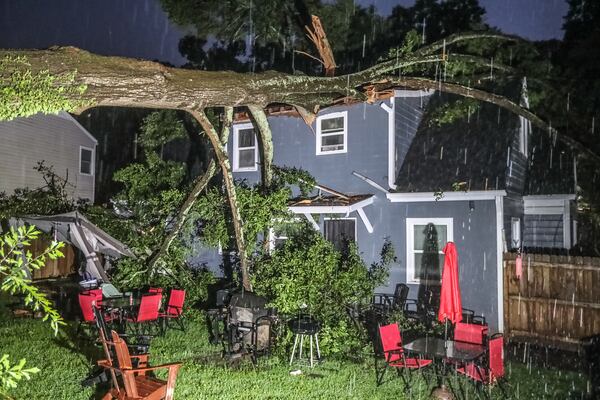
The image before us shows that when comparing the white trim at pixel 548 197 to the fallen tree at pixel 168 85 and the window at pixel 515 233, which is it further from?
the fallen tree at pixel 168 85

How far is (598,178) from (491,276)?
1046 centimetres

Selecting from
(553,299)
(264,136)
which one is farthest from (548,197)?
(264,136)

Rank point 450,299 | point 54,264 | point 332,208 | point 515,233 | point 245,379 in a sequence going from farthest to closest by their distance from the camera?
1. point 54,264
2. point 515,233
3. point 332,208
4. point 450,299
5. point 245,379

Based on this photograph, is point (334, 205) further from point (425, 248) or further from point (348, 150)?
point (425, 248)

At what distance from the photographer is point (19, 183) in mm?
20625

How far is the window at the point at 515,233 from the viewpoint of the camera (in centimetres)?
1315

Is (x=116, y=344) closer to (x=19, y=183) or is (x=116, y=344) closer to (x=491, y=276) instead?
(x=491, y=276)

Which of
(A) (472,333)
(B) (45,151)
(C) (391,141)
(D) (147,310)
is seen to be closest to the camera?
(A) (472,333)

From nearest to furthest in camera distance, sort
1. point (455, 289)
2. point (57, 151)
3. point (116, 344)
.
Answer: point (116, 344) < point (455, 289) < point (57, 151)

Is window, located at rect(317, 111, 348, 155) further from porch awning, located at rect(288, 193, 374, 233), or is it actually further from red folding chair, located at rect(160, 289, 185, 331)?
red folding chair, located at rect(160, 289, 185, 331)

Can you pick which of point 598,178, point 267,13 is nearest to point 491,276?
point 598,178

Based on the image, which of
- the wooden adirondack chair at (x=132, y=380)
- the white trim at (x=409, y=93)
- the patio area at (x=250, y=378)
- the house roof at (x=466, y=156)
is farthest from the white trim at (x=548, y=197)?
the wooden adirondack chair at (x=132, y=380)

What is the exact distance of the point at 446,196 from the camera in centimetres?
1147

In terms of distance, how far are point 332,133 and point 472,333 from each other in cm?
750
